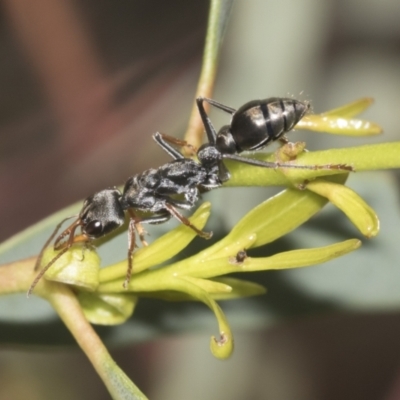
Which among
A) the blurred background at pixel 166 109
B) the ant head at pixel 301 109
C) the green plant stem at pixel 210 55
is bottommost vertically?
the blurred background at pixel 166 109

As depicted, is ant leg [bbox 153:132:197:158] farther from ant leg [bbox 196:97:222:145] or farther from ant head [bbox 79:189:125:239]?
ant head [bbox 79:189:125:239]

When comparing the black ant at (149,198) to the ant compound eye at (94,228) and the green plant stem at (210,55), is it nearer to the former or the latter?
the ant compound eye at (94,228)

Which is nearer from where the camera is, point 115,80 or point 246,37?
point 246,37

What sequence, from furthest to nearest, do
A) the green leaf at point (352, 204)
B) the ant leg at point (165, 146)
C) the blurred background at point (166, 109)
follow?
1. the blurred background at point (166, 109)
2. the ant leg at point (165, 146)
3. the green leaf at point (352, 204)

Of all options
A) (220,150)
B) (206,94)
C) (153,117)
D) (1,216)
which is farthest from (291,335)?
(206,94)

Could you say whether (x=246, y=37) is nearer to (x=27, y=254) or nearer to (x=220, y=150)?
(x=220, y=150)

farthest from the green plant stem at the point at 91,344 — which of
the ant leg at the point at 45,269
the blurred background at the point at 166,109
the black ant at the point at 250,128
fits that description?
the blurred background at the point at 166,109

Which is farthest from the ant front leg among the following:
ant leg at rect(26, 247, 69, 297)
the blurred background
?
the blurred background
